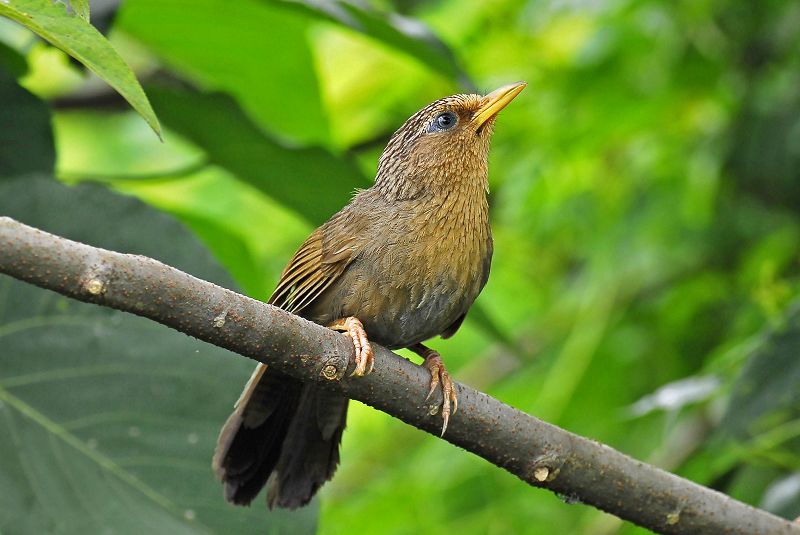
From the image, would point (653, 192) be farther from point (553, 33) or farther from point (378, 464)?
point (378, 464)

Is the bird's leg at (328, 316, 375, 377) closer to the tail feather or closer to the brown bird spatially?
the brown bird

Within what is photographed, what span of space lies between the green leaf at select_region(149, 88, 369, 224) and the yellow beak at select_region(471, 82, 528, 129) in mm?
360

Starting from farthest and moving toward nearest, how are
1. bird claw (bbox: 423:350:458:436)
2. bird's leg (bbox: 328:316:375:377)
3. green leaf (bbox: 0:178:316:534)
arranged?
green leaf (bbox: 0:178:316:534), bird claw (bbox: 423:350:458:436), bird's leg (bbox: 328:316:375:377)

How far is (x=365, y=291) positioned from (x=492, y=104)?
735 mm

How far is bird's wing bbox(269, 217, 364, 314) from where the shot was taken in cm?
256

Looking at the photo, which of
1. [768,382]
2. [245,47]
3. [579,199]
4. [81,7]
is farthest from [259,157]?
[579,199]

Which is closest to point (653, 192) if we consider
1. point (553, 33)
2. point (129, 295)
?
point (553, 33)

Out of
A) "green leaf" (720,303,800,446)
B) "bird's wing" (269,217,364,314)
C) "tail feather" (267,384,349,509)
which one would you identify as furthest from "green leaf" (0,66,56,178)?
"green leaf" (720,303,800,446)

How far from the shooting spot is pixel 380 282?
8.22 feet

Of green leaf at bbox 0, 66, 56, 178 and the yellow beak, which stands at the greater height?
the yellow beak

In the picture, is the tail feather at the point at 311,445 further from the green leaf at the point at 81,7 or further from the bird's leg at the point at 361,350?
the green leaf at the point at 81,7

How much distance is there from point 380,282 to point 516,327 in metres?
2.43

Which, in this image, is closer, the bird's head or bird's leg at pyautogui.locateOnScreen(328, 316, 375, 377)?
bird's leg at pyautogui.locateOnScreen(328, 316, 375, 377)

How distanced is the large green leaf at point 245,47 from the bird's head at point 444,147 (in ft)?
1.77
